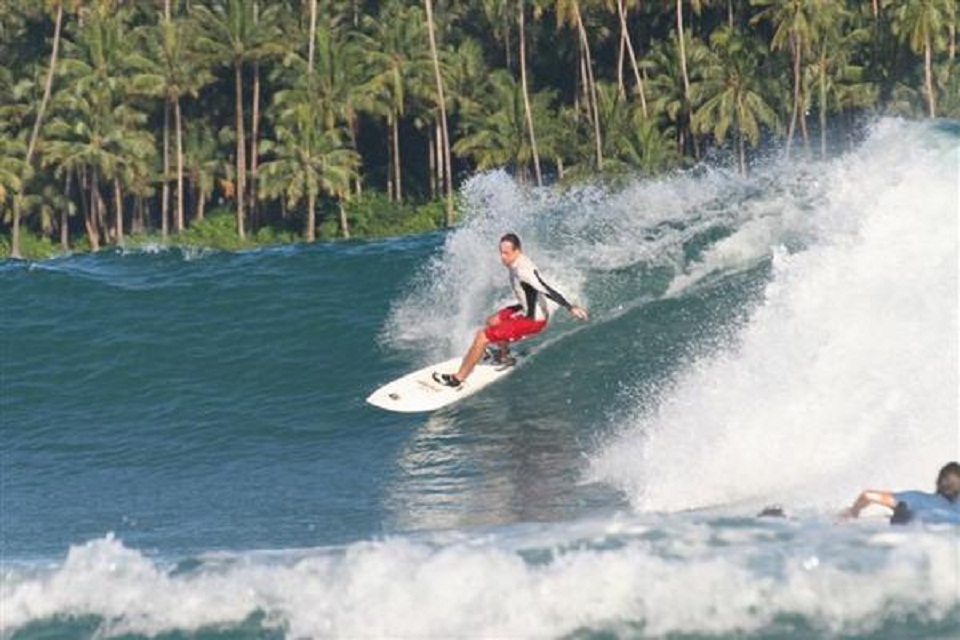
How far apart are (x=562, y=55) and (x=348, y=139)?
8.17 m

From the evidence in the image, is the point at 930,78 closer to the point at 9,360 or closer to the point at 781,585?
the point at 9,360

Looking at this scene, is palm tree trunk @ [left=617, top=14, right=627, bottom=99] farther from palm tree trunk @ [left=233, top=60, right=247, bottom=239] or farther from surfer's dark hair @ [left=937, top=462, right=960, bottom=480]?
surfer's dark hair @ [left=937, top=462, right=960, bottom=480]

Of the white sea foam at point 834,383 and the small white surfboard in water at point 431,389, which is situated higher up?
the white sea foam at point 834,383

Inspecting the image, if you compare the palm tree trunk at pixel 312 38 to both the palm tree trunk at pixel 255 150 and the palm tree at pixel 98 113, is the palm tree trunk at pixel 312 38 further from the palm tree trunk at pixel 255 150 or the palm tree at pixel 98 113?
the palm tree at pixel 98 113

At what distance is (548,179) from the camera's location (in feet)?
206

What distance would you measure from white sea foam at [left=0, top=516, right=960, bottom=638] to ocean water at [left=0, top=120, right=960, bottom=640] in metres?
0.02

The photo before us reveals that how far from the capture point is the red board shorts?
14859mm

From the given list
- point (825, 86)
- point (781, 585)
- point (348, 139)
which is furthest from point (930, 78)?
point (781, 585)

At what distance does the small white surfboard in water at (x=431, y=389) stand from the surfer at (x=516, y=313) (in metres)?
0.09

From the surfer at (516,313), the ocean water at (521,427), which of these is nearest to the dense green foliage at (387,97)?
the ocean water at (521,427)

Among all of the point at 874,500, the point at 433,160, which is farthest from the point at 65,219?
the point at 874,500

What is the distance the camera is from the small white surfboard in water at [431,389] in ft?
50.7

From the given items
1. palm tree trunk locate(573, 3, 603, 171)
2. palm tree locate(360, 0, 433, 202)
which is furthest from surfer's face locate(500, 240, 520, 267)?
palm tree locate(360, 0, 433, 202)

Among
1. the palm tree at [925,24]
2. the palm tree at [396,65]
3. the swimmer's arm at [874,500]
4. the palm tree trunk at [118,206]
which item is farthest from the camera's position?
the palm tree trunk at [118,206]
